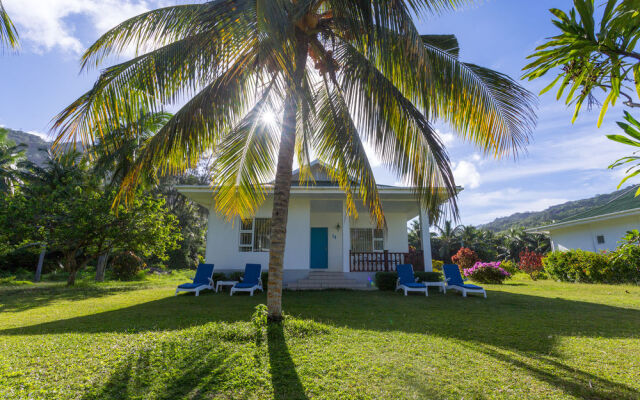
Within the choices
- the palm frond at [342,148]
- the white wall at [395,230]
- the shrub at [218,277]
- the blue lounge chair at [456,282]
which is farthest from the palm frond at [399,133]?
the white wall at [395,230]

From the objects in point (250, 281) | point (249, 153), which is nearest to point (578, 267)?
point (250, 281)

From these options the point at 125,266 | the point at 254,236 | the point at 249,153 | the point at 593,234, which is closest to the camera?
the point at 249,153

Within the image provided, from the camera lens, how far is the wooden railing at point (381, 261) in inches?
460

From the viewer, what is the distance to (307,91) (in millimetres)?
4902

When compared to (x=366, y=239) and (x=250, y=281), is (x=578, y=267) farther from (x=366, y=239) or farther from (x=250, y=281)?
(x=250, y=281)

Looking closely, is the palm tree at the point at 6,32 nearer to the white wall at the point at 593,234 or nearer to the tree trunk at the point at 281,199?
the tree trunk at the point at 281,199

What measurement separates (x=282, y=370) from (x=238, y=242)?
931 centimetres

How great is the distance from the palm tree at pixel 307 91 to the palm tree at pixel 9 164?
78.0 ft

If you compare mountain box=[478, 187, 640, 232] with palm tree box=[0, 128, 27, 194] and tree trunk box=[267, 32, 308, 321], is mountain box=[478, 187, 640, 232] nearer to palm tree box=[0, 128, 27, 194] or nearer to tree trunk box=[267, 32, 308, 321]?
tree trunk box=[267, 32, 308, 321]

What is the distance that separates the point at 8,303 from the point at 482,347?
482 inches

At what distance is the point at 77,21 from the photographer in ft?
18.1

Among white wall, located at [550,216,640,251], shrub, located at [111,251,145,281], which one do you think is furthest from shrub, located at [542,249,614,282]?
shrub, located at [111,251,145,281]

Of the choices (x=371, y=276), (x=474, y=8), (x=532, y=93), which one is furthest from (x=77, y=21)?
(x=371, y=276)

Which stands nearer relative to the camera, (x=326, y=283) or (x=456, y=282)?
(x=456, y=282)
